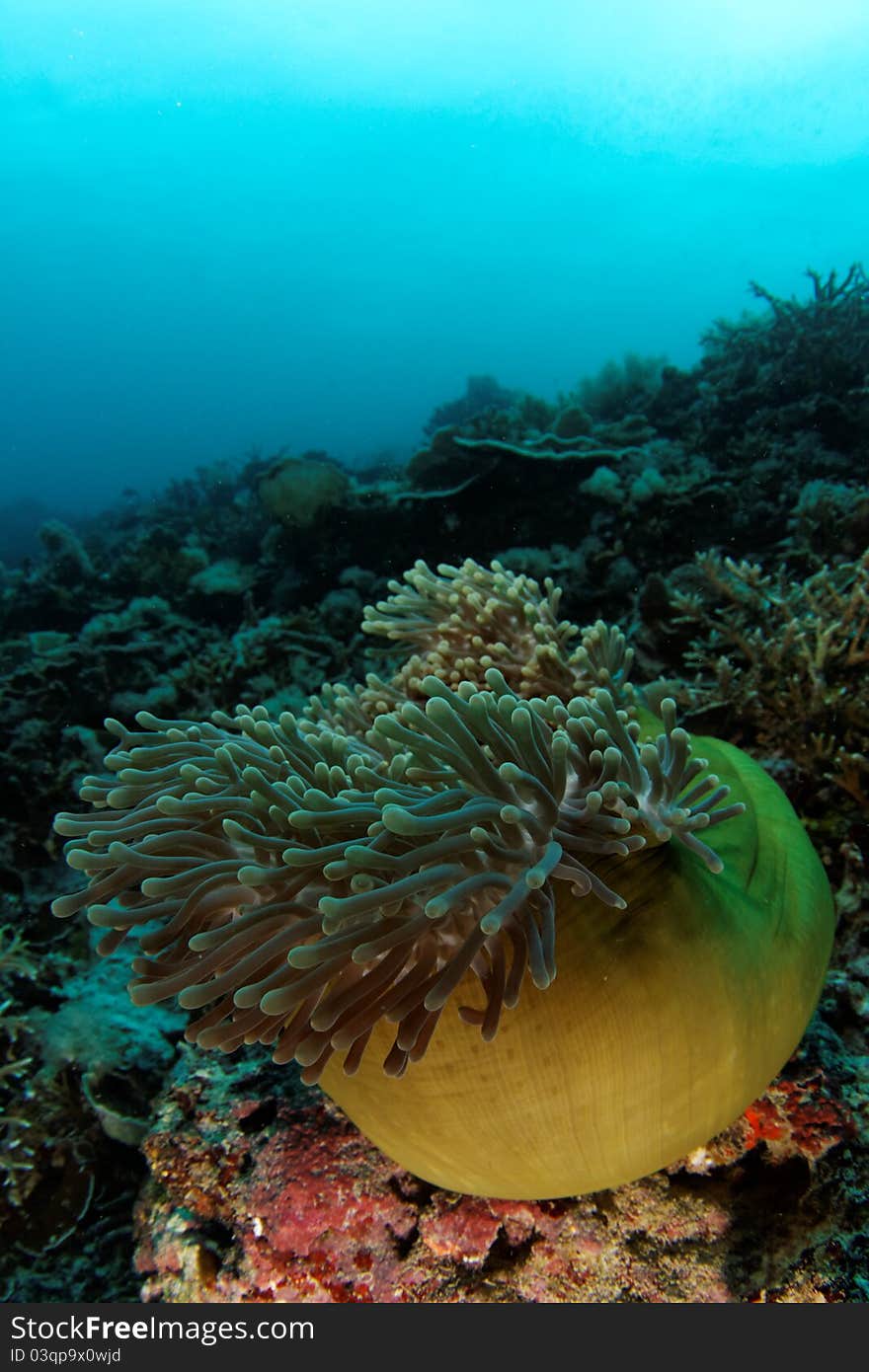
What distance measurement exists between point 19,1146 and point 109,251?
104522 millimetres

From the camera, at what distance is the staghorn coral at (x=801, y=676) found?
284cm

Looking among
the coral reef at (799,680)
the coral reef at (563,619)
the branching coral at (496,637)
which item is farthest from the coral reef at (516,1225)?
the branching coral at (496,637)

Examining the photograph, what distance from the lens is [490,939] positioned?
136cm

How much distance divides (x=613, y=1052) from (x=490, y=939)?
336 millimetres

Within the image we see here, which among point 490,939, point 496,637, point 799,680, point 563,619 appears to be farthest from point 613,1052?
point 563,619

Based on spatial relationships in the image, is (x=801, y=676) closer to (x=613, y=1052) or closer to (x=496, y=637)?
(x=496, y=637)

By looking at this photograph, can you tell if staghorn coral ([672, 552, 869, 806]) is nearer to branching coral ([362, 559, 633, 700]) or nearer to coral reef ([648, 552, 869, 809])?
coral reef ([648, 552, 869, 809])

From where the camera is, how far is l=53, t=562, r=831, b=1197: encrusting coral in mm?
1323

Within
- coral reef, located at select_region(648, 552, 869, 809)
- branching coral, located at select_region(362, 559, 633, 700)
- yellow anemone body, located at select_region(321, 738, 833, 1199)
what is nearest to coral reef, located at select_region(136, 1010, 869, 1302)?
yellow anemone body, located at select_region(321, 738, 833, 1199)

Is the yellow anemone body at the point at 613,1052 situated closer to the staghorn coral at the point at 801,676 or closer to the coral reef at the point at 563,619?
the coral reef at the point at 563,619

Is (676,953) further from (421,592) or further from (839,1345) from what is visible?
(421,592)

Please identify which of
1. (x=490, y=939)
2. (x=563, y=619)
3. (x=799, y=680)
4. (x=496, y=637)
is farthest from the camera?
(x=563, y=619)

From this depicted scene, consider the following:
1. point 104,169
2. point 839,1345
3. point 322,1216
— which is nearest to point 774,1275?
point 839,1345

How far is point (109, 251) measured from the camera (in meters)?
84.2
